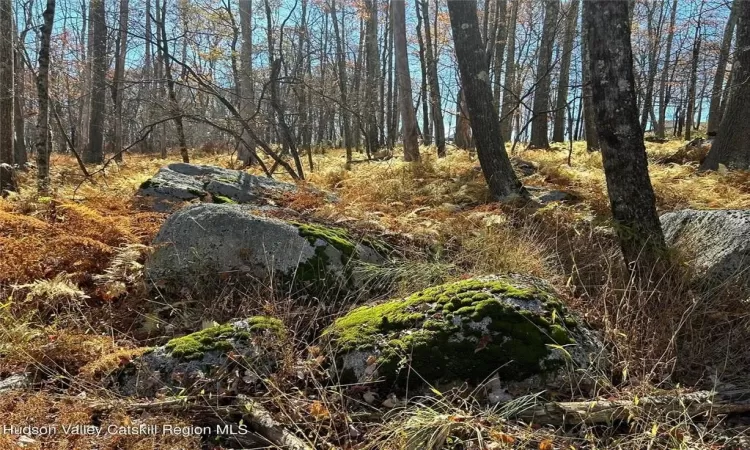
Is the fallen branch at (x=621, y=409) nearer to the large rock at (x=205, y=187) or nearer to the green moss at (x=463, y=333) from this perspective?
the green moss at (x=463, y=333)

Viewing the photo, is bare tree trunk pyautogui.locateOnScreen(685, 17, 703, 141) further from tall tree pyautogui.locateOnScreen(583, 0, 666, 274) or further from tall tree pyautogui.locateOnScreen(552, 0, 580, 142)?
tall tree pyautogui.locateOnScreen(583, 0, 666, 274)

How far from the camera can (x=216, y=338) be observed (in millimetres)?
2799

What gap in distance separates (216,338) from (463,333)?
4.78ft

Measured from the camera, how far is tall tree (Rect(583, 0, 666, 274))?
3.59 meters

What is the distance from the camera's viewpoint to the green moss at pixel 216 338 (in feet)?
8.89

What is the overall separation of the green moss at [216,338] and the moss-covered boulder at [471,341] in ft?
1.25

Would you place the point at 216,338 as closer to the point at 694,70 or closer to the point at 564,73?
the point at 694,70

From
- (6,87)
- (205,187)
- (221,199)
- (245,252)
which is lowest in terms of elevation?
(245,252)

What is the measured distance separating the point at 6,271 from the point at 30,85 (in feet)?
61.1

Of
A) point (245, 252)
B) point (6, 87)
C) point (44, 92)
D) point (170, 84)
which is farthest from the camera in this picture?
point (170, 84)

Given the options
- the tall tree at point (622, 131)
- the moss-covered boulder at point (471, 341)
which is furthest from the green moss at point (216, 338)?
the tall tree at point (622, 131)

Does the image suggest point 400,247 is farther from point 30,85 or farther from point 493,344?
point 30,85

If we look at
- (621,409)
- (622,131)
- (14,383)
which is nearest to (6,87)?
(14,383)

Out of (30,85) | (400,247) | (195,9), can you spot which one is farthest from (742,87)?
(30,85)
